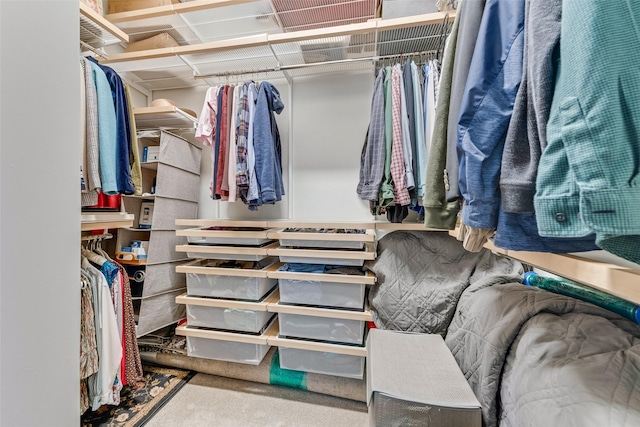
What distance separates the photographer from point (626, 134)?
0.30 m

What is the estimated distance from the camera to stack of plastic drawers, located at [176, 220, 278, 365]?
1377mm

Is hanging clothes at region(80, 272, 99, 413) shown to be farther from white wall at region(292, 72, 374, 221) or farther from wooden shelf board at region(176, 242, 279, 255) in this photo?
white wall at region(292, 72, 374, 221)

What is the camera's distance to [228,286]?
1423 mm

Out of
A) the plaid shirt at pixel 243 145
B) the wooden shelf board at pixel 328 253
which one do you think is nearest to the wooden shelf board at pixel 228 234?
the wooden shelf board at pixel 328 253

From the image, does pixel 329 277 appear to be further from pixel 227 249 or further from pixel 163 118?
pixel 163 118

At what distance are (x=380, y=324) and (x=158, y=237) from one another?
4.78 ft

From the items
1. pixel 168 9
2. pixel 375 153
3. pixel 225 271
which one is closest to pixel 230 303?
pixel 225 271

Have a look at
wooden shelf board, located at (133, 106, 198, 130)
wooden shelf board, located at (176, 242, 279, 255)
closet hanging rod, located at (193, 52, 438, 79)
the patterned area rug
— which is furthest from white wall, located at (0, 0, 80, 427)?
closet hanging rod, located at (193, 52, 438, 79)

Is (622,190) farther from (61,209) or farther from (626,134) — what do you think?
(61,209)

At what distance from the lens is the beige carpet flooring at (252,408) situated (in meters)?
1.25

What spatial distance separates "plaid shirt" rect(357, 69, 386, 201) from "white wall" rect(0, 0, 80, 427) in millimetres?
1102

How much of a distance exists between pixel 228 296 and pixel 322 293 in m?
0.56

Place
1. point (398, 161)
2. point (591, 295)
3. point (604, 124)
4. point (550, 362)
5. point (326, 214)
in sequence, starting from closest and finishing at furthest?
point (604, 124) → point (550, 362) → point (591, 295) → point (398, 161) → point (326, 214)

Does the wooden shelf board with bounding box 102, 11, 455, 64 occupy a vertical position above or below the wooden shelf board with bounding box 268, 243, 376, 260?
above
